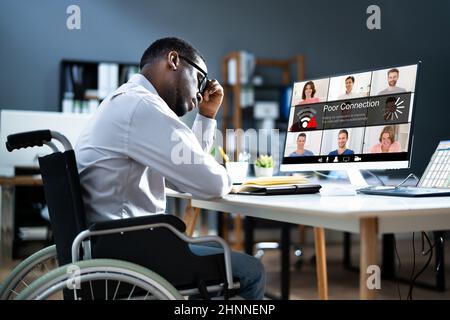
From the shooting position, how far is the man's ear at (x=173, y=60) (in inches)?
62.1

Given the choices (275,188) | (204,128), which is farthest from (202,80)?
(275,188)

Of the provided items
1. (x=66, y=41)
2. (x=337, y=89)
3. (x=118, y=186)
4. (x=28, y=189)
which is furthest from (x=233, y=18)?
(x=118, y=186)

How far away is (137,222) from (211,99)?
698 mm

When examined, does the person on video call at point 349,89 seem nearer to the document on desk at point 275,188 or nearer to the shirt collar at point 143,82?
the document on desk at point 275,188

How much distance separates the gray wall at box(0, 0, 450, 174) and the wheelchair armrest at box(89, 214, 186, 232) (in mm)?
4149

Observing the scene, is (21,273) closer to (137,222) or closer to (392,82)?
(137,222)

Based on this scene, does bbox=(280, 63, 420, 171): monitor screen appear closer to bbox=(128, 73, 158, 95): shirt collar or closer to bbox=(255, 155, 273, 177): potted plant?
bbox=(255, 155, 273, 177): potted plant

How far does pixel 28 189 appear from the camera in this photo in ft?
15.5

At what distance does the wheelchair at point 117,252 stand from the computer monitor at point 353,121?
2.30ft

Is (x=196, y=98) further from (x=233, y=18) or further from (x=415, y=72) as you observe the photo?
(x=233, y=18)

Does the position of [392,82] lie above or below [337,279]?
above

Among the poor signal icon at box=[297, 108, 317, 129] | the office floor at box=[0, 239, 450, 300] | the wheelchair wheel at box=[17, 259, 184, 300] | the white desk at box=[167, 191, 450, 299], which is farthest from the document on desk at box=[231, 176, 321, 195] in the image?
the office floor at box=[0, 239, 450, 300]

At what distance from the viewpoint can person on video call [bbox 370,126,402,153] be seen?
1.71 m

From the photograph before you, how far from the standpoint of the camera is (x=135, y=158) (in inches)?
52.1
